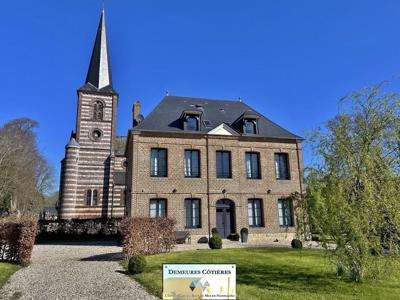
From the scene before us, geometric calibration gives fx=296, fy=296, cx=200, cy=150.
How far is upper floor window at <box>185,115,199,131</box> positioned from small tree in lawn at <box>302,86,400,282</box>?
454 inches

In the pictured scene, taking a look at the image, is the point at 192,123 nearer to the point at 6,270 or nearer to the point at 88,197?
the point at 6,270

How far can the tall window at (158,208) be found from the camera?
17.2m

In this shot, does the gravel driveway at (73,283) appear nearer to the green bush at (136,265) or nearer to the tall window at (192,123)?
the green bush at (136,265)

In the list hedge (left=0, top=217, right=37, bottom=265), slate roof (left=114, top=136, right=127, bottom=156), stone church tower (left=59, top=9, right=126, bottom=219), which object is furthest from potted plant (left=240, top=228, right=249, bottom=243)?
slate roof (left=114, top=136, right=127, bottom=156)

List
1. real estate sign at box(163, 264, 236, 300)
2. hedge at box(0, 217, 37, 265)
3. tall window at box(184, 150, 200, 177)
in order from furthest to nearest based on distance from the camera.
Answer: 1. tall window at box(184, 150, 200, 177)
2. hedge at box(0, 217, 37, 265)
3. real estate sign at box(163, 264, 236, 300)

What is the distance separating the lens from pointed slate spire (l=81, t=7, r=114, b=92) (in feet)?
98.6

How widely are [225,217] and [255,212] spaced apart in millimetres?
2010

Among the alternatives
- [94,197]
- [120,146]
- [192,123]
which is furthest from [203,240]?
[120,146]

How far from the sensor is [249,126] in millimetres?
19938

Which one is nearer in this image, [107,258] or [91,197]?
[107,258]

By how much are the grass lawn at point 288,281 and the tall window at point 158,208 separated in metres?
6.30

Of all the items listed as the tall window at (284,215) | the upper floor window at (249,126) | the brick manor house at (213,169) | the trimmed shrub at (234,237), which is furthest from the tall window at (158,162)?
the tall window at (284,215)

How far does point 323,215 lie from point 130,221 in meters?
6.81

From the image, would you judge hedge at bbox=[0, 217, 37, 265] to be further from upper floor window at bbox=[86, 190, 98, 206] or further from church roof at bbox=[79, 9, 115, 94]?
church roof at bbox=[79, 9, 115, 94]
